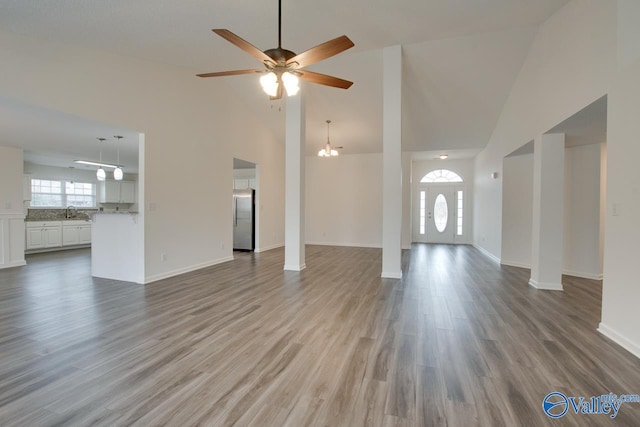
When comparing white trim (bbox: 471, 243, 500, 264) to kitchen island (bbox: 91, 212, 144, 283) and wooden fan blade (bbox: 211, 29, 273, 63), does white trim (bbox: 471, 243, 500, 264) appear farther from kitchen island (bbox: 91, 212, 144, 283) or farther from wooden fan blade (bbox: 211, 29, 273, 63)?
kitchen island (bbox: 91, 212, 144, 283)

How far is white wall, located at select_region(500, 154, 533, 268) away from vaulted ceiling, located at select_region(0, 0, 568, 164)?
1310 mm

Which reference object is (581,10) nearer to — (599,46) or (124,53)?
(599,46)

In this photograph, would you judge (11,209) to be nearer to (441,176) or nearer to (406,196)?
(406,196)

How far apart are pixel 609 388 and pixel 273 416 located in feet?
7.13

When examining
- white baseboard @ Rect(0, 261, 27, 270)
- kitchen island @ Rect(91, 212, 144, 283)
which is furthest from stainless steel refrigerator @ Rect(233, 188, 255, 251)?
white baseboard @ Rect(0, 261, 27, 270)

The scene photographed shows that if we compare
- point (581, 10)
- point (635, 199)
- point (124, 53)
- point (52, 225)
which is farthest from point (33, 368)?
point (52, 225)

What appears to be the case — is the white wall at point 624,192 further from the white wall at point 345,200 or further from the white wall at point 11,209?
the white wall at point 11,209

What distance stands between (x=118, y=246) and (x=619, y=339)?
6237 millimetres

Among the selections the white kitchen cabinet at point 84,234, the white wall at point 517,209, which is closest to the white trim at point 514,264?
the white wall at point 517,209

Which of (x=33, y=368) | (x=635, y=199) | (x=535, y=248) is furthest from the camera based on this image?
(x=535, y=248)

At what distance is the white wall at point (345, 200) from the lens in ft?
28.2

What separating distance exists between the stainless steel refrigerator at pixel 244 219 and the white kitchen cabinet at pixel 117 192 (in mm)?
4500

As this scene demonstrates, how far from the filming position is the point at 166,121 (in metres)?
4.70

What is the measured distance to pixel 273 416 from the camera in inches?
62.8
